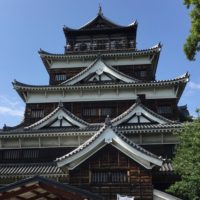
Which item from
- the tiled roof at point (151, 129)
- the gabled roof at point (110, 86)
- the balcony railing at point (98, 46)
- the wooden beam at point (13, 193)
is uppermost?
the balcony railing at point (98, 46)

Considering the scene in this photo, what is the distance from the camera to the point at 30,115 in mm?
23688

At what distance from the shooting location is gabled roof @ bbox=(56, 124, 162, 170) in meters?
15.7

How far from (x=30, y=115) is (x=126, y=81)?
7484 mm

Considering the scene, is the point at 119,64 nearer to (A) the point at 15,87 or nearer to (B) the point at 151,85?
(B) the point at 151,85

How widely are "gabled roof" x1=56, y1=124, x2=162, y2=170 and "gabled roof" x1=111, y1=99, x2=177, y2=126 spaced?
4.57 meters

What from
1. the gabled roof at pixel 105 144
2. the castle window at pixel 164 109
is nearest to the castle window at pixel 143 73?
the castle window at pixel 164 109

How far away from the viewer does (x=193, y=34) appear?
11.9 m

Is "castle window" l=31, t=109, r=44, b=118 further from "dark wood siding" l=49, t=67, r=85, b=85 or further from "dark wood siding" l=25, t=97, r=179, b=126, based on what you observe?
"dark wood siding" l=49, t=67, r=85, b=85

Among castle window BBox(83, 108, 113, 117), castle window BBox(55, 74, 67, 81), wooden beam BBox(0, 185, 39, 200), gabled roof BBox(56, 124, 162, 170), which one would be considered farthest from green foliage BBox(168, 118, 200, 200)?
castle window BBox(55, 74, 67, 81)

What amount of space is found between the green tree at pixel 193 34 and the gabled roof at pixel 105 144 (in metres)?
5.54

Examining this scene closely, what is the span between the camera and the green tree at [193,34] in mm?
11828

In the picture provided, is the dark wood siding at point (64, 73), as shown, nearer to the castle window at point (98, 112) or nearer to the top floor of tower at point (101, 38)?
the top floor of tower at point (101, 38)

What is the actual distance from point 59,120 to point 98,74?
17.3 ft

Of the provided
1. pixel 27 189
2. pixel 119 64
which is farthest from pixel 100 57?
pixel 27 189
